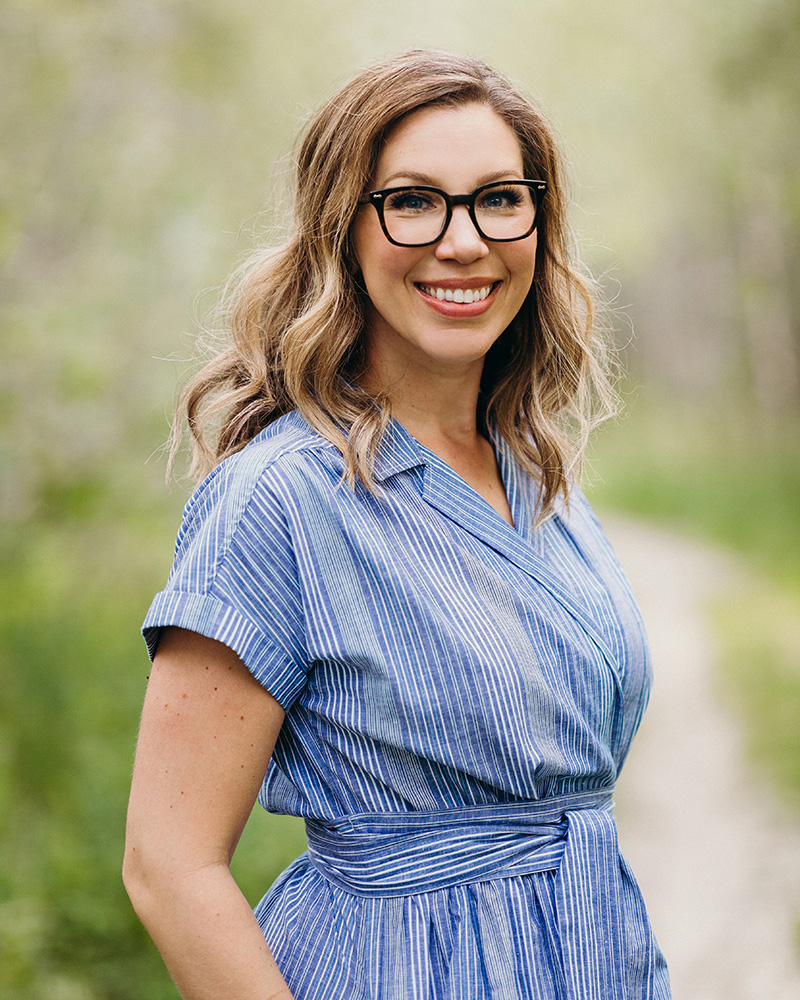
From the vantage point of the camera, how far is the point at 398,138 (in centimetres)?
182

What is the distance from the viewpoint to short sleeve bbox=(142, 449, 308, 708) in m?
1.54

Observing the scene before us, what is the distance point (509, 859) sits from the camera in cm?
171

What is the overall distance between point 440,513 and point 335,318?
1.31 ft

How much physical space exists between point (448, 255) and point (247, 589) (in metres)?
0.65

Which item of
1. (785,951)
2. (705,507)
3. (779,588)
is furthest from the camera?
(705,507)

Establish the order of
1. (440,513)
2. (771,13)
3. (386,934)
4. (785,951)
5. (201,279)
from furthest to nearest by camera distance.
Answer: (771,13)
(201,279)
(785,951)
(440,513)
(386,934)

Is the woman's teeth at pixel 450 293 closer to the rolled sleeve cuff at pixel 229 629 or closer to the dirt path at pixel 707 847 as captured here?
the rolled sleeve cuff at pixel 229 629

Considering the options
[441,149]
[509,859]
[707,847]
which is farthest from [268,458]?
[707,847]

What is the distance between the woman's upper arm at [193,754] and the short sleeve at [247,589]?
0.10 feet

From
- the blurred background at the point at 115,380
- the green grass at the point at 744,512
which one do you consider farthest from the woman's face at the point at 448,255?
the green grass at the point at 744,512

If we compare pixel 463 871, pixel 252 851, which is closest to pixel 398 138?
pixel 463 871

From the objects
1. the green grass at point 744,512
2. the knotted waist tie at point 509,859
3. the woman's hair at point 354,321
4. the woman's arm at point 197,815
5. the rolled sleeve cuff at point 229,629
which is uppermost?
the woman's hair at point 354,321

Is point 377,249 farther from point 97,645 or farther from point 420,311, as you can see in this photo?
Result: point 97,645

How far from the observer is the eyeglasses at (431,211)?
70.6 inches
